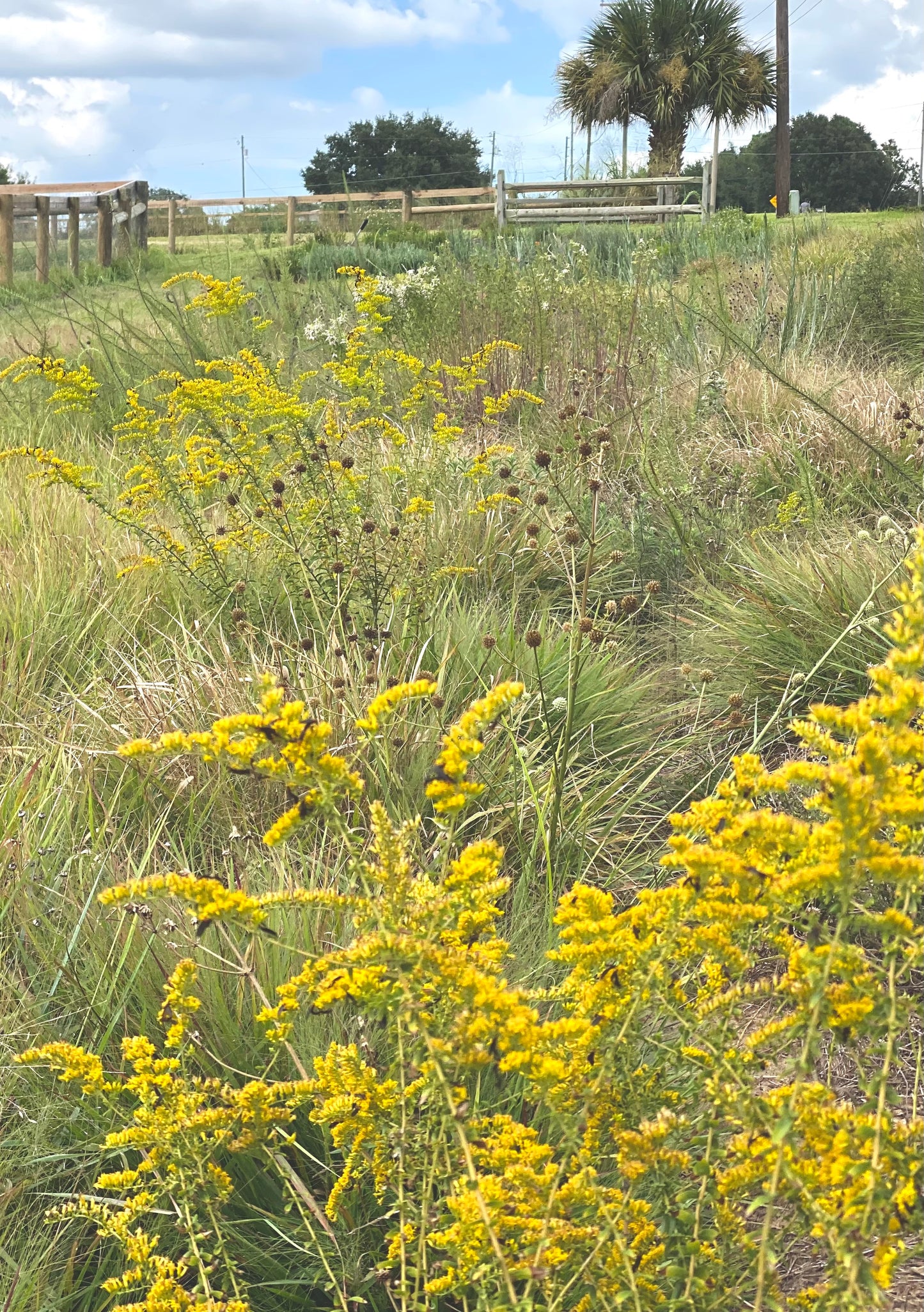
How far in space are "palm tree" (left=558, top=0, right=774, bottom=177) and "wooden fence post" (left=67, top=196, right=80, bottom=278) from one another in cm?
1743

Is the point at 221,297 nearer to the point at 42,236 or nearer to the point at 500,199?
the point at 42,236

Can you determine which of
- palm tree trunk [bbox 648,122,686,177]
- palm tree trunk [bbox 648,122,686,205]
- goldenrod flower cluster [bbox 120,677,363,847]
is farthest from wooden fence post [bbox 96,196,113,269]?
goldenrod flower cluster [bbox 120,677,363,847]

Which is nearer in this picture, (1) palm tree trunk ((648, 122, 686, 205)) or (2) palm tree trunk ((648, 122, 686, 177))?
(1) palm tree trunk ((648, 122, 686, 205))

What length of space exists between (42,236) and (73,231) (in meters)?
0.45

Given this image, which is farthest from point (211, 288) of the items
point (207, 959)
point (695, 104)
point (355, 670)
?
point (695, 104)

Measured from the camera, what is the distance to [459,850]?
2.39 m

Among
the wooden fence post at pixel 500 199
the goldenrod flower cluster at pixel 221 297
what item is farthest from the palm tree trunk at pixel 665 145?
the goldenrod flower cluster at pixel 221 297

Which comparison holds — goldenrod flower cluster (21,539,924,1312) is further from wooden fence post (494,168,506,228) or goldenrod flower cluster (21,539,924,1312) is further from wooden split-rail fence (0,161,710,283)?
wooden fence post (494,168,506,228)

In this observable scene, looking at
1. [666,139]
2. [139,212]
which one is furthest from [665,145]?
[139,212]

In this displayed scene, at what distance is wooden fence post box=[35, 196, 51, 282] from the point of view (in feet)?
53.2

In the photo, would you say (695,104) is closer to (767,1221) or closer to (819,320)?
(819,320)

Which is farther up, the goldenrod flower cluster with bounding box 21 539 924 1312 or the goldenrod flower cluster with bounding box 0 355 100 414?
the goldenrod flower cluster with bounding box 0 355 100 414

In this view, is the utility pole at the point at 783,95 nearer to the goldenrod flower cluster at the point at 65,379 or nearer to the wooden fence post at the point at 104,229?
the wooden fence post at the point at 104,229

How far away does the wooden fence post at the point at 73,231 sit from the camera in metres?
16.6
